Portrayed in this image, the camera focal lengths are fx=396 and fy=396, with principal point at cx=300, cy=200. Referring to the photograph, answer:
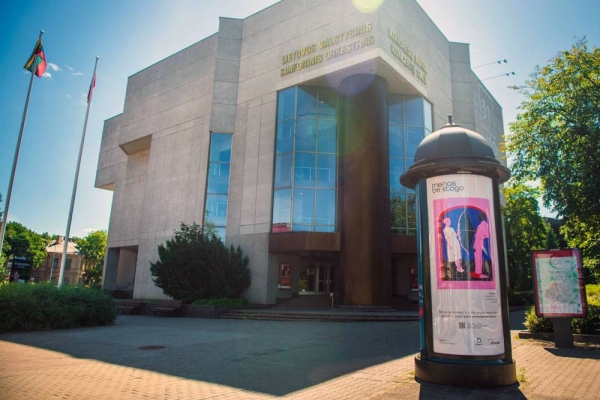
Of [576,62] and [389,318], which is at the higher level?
[576,62]

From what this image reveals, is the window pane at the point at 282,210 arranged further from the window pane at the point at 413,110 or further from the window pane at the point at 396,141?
the window pane at the point at 413,110

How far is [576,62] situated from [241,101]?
69.9ft

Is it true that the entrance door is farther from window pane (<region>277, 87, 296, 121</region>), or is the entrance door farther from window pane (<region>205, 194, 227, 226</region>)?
window pane (<region>277, 87, 296, 121</region>)

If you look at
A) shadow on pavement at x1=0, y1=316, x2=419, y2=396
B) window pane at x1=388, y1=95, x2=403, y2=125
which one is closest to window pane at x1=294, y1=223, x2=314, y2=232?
window pane at x1=388, y1=95, x2=403, y2=125

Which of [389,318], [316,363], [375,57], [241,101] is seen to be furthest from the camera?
[241,101]

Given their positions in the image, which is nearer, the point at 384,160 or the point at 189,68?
the point at 384,160

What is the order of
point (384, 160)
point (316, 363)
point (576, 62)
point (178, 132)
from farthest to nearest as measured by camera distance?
point (178, 132) → point (384, 160) → point (576, 62) → point (316, 363)

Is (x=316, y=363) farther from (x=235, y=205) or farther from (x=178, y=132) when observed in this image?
(x=178, y=132)

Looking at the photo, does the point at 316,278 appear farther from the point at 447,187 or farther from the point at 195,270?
the point at 447,187

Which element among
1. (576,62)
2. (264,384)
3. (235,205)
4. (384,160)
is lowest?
(264,384)

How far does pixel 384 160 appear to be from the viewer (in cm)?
2570

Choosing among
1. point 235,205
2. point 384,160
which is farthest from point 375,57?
point 235,205

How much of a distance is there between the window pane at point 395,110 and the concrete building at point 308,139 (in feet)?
0.35

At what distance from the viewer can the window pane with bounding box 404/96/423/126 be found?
96.9ft
